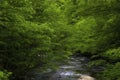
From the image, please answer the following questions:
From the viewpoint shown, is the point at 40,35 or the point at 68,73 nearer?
the point at 40,35

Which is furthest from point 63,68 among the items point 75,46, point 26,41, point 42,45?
point 26,41

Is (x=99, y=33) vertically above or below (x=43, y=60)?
above

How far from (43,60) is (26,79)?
1542mm

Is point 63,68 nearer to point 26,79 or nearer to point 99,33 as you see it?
point 26,79

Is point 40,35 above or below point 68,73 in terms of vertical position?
above

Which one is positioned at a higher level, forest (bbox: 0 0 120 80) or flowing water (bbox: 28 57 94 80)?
forest (bbox: 0 0 120 80)

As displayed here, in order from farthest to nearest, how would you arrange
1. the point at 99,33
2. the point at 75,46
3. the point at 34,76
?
the point at 75,46 < the point at 34,76 < the point at 99,33

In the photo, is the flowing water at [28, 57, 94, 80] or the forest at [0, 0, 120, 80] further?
the flowing water at [28, 57, 94, 80]

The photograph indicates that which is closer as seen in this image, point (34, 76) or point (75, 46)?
point (34, 76)

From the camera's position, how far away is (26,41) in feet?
44.9

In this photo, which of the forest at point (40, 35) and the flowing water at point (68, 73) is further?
the flowing water at point (68, 73)

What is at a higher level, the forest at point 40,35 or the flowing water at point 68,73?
the forest at point 40,35

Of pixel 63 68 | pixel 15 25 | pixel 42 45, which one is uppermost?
pixel 15 25

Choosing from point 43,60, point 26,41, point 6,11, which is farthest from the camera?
point 43,60
